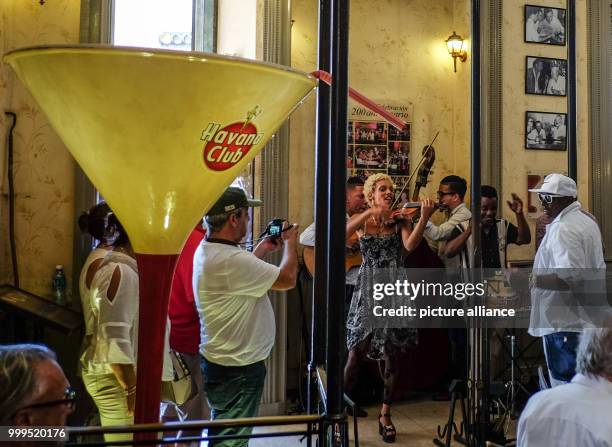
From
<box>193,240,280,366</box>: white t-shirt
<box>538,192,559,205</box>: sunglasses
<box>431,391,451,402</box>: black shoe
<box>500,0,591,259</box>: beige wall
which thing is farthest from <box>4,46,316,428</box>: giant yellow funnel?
<box>500,0,591,259</box>: beige wall

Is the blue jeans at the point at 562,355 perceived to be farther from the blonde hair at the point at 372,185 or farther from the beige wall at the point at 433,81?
the beige wall at the point at 433,81

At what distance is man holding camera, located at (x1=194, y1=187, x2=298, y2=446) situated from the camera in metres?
2.00

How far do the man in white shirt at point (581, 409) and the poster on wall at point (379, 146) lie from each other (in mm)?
2845

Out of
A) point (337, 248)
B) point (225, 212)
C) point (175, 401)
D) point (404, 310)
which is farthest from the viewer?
point (404, 310)

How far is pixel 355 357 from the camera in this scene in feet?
10.9

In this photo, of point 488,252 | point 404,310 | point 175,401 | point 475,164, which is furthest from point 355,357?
point 475,164

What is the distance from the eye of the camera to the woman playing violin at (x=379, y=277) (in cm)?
323

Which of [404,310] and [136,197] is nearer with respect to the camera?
[136,197]

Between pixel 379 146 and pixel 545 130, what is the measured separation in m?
1.22

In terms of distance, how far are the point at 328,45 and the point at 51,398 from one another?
2.36 feet

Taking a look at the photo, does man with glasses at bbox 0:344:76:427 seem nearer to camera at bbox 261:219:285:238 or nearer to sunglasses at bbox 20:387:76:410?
sunglasses at bbox 20:387:76:410

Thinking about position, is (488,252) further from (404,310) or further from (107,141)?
(107,141)

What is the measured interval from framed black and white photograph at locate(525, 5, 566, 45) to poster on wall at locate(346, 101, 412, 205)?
102cm

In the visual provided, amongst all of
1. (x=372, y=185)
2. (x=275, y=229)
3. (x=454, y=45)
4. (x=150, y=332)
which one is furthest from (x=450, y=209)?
(x=150, y=332)
